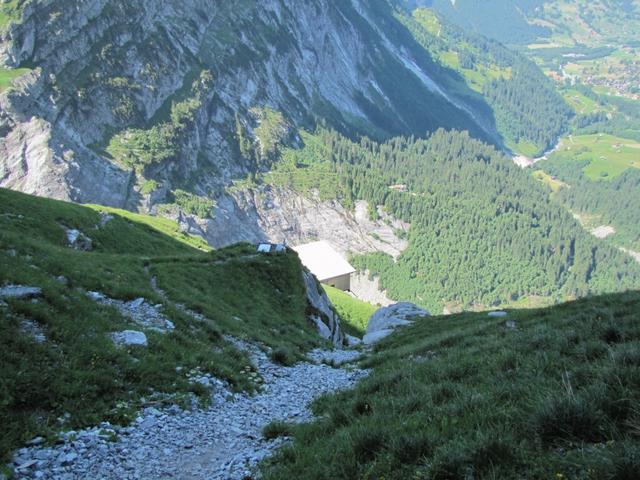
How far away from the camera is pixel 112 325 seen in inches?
682

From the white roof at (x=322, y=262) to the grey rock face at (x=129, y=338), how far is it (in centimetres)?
9467

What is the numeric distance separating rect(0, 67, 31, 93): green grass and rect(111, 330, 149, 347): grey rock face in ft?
432

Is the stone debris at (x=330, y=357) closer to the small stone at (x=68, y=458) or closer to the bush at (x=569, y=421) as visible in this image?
the small stone at (x=68, y=458)

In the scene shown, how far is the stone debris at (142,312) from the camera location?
2043 cm

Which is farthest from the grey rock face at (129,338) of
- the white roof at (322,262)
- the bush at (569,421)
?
the white roof at (322,262)

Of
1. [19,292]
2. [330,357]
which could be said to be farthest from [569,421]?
[330,357]

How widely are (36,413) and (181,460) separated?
12.2 ft

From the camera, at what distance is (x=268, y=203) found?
19488cm

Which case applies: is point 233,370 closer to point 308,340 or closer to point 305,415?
point 305,415

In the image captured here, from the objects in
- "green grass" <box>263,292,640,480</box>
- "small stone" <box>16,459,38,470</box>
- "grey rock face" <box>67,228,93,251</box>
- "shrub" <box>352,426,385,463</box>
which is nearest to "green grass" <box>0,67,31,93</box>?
"grey rock face" <box>67,228,93,251</box>

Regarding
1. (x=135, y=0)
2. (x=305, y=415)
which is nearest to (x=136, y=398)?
(x=305, y=415)

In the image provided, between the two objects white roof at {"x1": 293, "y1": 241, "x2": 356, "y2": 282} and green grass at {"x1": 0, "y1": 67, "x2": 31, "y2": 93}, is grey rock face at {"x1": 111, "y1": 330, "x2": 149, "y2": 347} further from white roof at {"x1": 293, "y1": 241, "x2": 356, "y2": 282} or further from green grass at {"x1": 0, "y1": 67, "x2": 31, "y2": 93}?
green grass at {"x1": 0, "y1": 67, "x2": 31, "y2": 93}

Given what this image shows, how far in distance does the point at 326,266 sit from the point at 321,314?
7377 cm

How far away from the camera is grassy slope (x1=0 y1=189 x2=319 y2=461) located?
1185 centimetres
